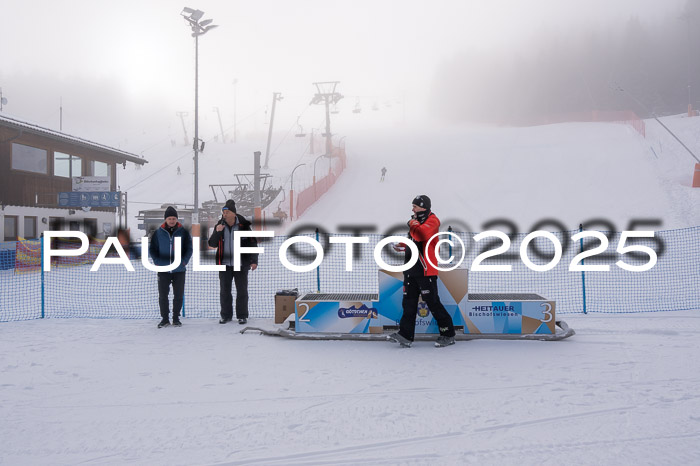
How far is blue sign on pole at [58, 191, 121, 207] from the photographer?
2080 cm

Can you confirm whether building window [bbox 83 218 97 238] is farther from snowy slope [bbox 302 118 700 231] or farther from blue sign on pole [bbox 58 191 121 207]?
snowy slope [bbox 302 118 700 231]

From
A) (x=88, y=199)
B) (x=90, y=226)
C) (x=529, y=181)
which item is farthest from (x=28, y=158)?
(x=529, y=181)

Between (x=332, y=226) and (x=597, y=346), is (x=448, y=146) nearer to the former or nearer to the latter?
(x=332, y=226)

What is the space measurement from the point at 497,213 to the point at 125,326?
19.0 m

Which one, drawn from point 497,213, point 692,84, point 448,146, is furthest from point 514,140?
point 692,84

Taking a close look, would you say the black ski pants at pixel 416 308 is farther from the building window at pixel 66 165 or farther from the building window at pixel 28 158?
the building window at pixel 66 165

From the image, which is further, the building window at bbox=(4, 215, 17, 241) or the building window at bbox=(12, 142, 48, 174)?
the building window at bbox=(12, 142, 48, 174)

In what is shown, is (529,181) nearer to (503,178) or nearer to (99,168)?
(503,178)

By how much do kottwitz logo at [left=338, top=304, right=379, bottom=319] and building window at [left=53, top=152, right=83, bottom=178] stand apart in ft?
67.1

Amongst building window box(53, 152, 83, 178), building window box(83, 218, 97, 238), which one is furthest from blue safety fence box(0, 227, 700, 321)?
building window box(53, 152, 83, 178)

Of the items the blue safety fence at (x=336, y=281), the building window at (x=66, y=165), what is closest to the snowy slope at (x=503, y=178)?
the blue safety fence at (x=336, y=281)

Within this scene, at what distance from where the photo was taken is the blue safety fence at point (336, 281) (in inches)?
360

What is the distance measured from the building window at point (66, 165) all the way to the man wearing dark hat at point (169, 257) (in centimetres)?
1778

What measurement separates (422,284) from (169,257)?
162 inches
